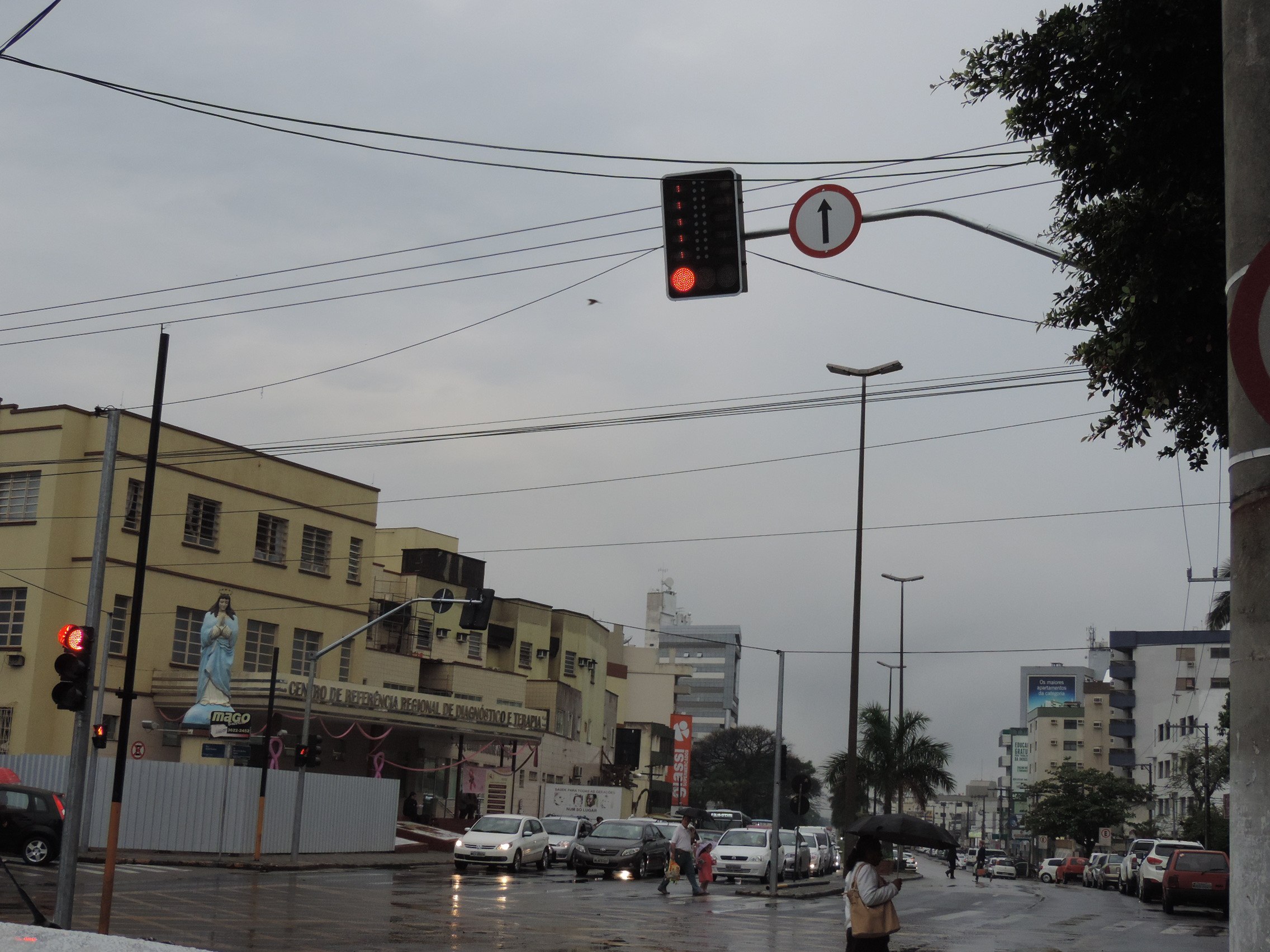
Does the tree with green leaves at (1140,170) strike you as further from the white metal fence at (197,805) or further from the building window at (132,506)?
the building window at (132,506)

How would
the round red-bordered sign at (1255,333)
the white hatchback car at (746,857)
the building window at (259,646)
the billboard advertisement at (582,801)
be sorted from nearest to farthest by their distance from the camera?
the round red-bordered sign at (1255,333), the white hatchback car at (746,857), the building window at (259,646), the billboard advertisement at (582,801)

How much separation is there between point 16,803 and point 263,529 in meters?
21.1

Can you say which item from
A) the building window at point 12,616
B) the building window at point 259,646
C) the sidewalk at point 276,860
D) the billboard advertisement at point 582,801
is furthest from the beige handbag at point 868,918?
the billboard advertisement at point 582,801

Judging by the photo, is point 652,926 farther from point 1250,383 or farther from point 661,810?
point 661,810

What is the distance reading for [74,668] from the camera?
49.2 ft

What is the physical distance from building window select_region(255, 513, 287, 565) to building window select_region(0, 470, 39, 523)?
7730mm

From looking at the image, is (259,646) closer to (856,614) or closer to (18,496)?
(18,496)

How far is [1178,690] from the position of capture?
110875mm

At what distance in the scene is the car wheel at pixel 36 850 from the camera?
27.2m

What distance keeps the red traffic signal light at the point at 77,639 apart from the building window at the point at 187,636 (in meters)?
29.7

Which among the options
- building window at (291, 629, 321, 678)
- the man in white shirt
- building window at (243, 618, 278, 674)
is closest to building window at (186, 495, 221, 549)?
building window at (243, 618, 278, 674)

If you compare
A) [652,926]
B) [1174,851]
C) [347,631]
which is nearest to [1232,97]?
[652,926]

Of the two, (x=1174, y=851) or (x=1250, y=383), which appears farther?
(x=1174, y=851)

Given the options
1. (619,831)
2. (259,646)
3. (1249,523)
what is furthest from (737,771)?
(1249,523)
